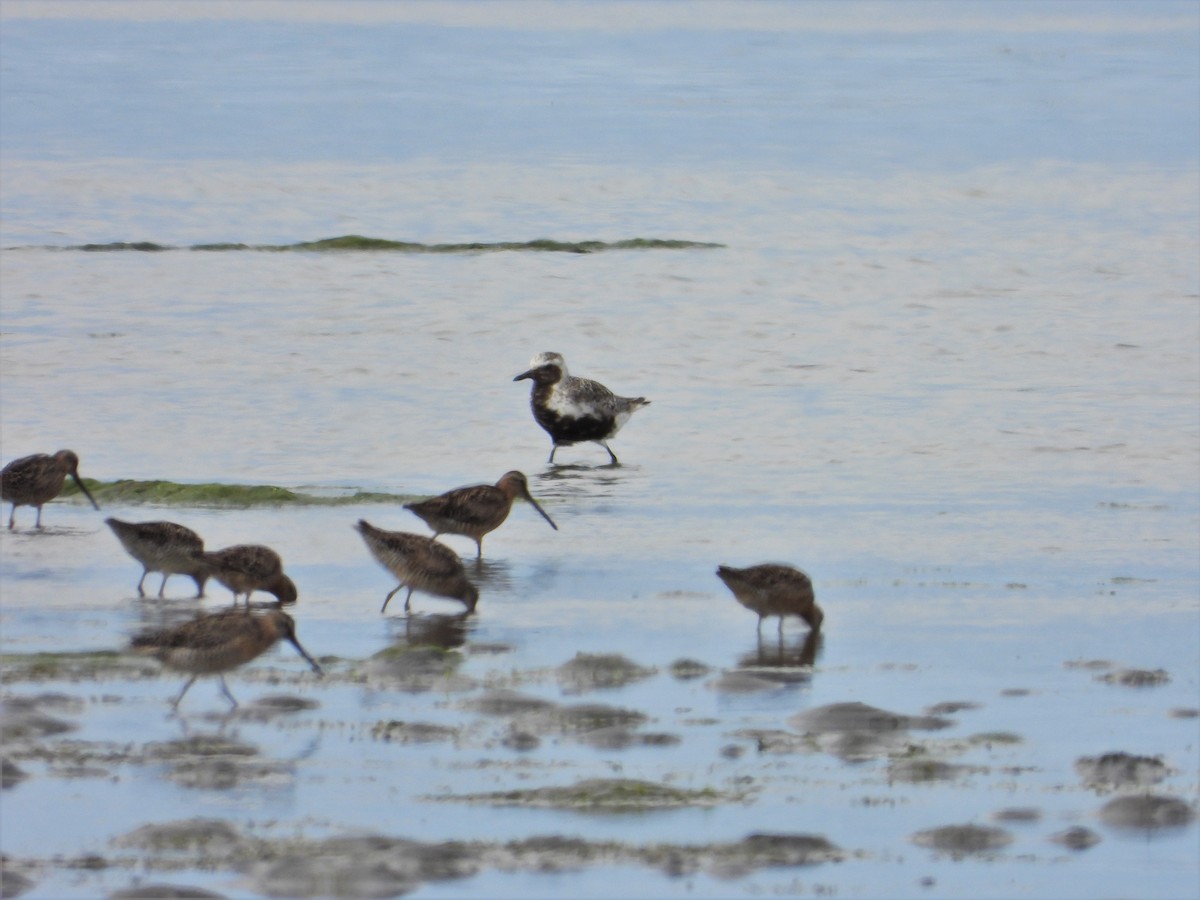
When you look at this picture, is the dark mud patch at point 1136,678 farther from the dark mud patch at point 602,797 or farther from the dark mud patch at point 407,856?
the dark mud patch at point 407,856

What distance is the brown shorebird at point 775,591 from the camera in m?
11.3

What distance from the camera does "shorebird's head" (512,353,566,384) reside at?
1864 centimetres

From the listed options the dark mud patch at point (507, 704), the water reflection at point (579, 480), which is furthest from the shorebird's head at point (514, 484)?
the dark mud patch at point (507, 704)

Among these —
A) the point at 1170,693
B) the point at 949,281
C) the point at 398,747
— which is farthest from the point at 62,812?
the point at 949,281

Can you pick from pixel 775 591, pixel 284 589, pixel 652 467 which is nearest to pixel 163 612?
pixel 284 589

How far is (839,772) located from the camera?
8.55 meters

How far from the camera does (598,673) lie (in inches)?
402

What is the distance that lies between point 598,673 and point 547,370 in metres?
8.76

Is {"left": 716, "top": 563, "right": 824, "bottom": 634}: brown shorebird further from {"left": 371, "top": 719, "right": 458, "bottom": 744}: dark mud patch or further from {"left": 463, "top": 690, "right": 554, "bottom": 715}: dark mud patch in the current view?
{"left": 371, "top": 719, "right": 458, "bottom": 744}: dark mud patch

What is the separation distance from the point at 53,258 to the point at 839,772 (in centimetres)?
2396

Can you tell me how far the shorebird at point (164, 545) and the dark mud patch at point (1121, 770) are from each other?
5.38 metres

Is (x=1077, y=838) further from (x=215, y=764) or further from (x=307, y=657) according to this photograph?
(x=307, y=657)

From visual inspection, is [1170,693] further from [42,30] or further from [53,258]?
[42,30]

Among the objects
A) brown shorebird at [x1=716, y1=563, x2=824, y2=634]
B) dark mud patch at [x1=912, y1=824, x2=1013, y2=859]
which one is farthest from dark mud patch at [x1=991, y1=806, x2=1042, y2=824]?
brown shorebird at [x1=716, y1=563, x2=824, y2=634]
